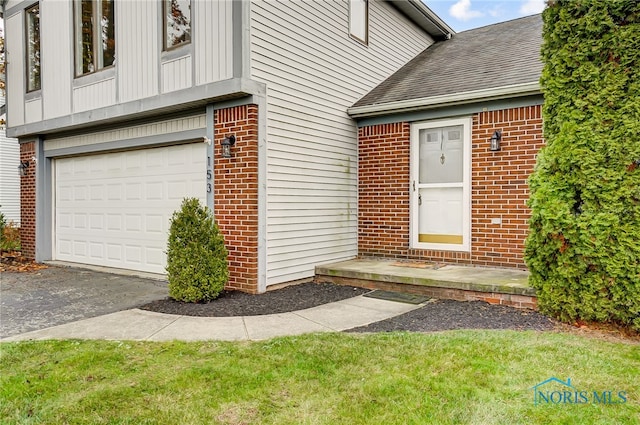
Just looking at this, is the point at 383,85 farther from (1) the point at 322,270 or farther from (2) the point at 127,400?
(2) the point at 127,400

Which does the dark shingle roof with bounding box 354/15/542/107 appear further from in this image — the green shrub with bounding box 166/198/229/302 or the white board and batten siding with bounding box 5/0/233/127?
the green shrub with bounding box 166/198/229/302

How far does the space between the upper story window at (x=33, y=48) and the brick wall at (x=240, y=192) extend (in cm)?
511

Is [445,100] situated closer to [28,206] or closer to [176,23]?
[176,23]

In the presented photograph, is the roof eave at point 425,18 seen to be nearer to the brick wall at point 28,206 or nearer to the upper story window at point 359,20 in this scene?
the upper story window at point 359,20

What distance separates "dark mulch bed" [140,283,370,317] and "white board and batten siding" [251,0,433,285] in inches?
16.4

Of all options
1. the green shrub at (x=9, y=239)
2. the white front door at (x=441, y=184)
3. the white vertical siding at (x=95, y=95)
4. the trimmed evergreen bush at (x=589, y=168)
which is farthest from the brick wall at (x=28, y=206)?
the trimmed evergreen bush at (x=589, y=168)

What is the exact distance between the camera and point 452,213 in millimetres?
6918

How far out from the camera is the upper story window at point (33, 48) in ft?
28.6

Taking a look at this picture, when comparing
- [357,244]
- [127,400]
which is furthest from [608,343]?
[357,244]

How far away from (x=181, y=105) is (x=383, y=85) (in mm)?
3983

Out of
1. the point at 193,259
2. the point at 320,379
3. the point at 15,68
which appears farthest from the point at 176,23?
the point at 320,379

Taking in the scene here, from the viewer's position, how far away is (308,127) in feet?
22.3

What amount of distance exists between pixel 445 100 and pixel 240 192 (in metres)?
3.33

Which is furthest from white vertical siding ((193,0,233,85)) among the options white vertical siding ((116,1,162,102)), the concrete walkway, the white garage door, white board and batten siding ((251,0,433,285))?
the concrete walkway
